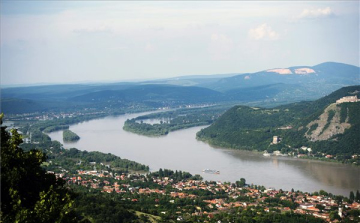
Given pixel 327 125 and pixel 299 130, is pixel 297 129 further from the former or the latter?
pixel 327 125

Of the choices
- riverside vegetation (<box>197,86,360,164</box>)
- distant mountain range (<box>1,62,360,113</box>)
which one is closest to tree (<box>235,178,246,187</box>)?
riverside vegetation (<box>197,86,360,164</box>)

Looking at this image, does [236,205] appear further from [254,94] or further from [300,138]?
[254,94]

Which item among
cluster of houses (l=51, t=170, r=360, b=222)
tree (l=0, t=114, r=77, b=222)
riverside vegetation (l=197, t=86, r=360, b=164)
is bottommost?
cluster of houses (l=51, t=170, r=360, b=222)

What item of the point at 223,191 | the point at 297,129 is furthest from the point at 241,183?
the point at 297,129

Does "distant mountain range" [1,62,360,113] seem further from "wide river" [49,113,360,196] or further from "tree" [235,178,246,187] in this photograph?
"tree" [235,178,246,187]

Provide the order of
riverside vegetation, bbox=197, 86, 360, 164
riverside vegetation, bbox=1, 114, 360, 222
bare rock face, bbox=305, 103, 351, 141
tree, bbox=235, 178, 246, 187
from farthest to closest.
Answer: bare rock face, bbox=305, 103, 351, 141 < riverside vegetation, bbox=197, 86, 360, 164 < tree, bbox=235, 178, 246, 187 < riverside vegetation, bbox=1, 114, 360, 222

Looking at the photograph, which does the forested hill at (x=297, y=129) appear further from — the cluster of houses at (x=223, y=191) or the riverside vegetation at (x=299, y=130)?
the cluster of houses at (x=223, y=191)

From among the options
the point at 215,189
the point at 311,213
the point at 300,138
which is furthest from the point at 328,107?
the point at 311,213
